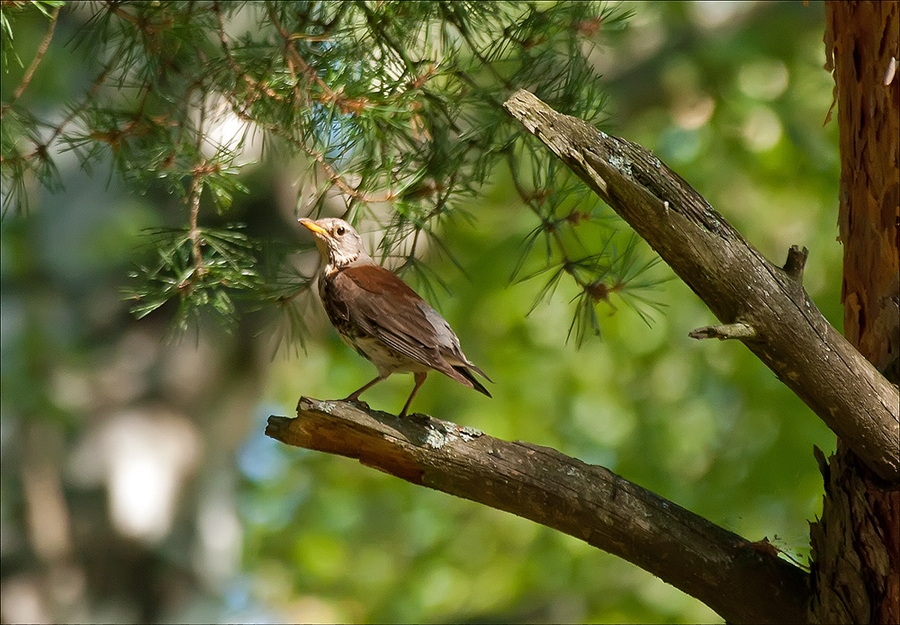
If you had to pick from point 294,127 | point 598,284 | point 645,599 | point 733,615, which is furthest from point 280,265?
point 645,599

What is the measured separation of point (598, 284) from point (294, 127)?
32.7 inches

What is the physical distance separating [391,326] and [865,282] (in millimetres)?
1029

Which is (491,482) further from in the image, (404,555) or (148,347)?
(404,555)

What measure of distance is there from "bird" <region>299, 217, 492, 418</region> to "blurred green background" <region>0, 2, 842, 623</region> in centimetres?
122

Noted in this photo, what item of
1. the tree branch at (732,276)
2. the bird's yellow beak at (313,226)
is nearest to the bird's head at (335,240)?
the bird's yellow beak at (313,226)

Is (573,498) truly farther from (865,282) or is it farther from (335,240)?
(335,240)

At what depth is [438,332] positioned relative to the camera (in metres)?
2.26

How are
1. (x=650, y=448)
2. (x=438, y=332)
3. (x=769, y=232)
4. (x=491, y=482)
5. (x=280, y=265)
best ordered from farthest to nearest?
1. (x=769, y=232)
2. (x=650, y=448)
3. (x=280, y=265)
4. (x=438, y=332)
5. (x=491, y=482)

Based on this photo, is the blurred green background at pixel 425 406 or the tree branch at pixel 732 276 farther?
the blurred green background at pixel 425 406

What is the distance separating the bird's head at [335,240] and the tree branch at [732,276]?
1.14 m

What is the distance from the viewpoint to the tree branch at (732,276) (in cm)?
161

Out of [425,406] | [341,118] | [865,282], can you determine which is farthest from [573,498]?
[425,406]

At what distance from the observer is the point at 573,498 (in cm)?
→ 187

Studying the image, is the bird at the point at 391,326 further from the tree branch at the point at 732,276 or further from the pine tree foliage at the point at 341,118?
the tree branch at the point at 732,276
